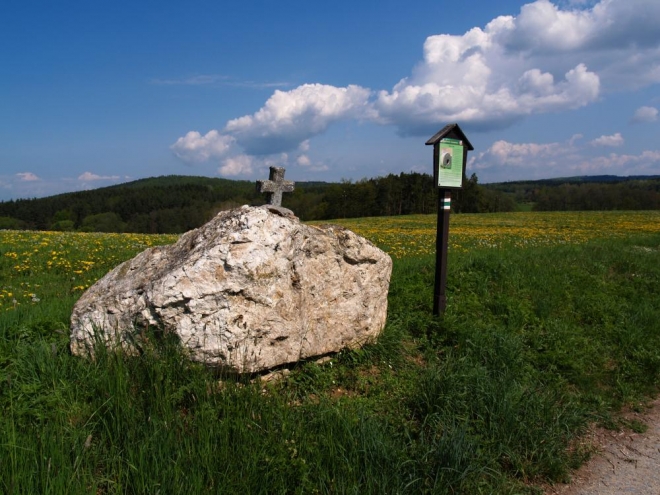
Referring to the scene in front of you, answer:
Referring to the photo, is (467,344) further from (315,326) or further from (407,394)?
Answer: (315,326)

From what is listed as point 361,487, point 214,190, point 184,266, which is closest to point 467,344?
point 361,487

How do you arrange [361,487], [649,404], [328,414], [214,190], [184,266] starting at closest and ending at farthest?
[361,487], [328,414], [184,266], [649,404], [214,190]

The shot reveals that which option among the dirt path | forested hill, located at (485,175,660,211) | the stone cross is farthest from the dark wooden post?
forested hill, located at (485,175,660,211)

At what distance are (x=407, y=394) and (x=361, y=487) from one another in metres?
1.78

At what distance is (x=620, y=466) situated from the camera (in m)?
4.65

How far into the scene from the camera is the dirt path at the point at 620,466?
4.26 m

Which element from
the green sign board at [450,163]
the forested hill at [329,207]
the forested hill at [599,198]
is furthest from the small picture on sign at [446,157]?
the forested hill at [599,198]

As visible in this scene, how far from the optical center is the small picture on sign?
7130 millimetres

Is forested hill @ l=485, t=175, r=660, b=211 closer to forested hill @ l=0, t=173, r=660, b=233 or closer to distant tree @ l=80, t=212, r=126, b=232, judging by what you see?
forested hill @ l=0, t=173, r=660, b=233

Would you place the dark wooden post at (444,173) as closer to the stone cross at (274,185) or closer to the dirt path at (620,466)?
the dirt path at (620,466)

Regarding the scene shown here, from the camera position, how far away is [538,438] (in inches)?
181

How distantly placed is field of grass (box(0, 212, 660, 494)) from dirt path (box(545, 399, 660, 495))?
0.17m

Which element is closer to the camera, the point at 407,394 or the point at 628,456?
the point at 628,456

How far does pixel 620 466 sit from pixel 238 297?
412cm
